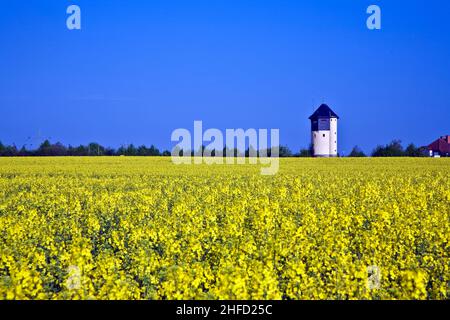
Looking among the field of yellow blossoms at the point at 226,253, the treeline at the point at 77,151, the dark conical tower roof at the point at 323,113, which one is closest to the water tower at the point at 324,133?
the dark conical tower roof at the point at 323,113

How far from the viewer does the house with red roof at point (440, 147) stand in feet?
335

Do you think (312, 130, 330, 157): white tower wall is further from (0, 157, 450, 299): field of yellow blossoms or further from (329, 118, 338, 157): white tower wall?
(0, 157, 450, 299): field of yellow blossoms

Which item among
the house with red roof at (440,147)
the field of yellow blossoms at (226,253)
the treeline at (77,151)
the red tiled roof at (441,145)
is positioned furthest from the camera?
the red tiled roof at (441,145)

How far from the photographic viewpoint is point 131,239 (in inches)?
472

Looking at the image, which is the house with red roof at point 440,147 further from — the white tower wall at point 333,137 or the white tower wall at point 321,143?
the white tower wall at point 321,143

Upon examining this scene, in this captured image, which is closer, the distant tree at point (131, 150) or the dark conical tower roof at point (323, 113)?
the distant tree at point (131, 150)

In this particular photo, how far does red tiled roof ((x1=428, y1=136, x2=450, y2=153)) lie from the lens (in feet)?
336

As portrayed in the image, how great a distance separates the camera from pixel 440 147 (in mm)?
103000

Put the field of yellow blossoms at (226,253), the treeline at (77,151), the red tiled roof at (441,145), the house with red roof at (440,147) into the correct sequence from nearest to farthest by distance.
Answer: the field of yellow blossoms at (226,253), the treeline at (77,151), the house with red roof at (440,147), the red tiled roof at (441,145)

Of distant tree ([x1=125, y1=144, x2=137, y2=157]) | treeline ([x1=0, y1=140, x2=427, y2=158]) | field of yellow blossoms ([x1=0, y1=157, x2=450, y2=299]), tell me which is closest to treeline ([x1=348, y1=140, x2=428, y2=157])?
treeline ([x1=0, y1=140, x2=427, y2=158])

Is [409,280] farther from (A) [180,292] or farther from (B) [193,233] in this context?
(B) [193,233]

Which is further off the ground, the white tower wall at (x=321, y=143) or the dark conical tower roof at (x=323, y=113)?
the dark conical tower roof at (x=323, y=113)

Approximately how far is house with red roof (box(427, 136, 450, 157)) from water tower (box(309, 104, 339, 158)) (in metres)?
22.9
